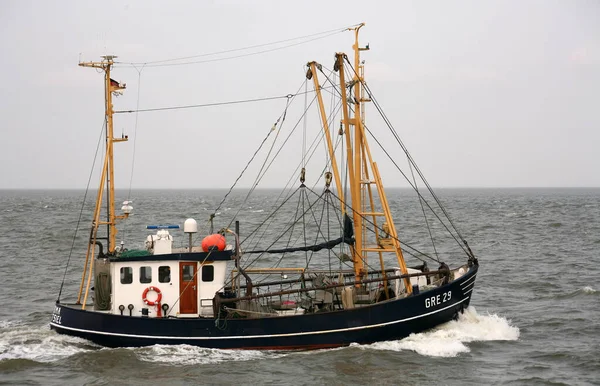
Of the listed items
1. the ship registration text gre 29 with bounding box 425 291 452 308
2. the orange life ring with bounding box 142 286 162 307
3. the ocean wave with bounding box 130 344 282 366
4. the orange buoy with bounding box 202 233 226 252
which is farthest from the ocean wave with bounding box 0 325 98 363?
the ship registration text gre 29 with bounding box 425 291 452 308

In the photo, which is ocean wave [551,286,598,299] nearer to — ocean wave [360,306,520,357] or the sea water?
the sea water

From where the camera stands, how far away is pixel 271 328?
2053cm

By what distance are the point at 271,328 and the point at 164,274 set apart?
3.45 metres

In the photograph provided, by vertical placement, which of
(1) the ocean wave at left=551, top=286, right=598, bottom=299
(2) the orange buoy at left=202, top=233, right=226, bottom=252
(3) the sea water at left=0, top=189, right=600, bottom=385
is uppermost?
(2) the orange buoy at left=202, top=233, right=226, bottom=252

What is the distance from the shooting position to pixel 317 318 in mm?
20406

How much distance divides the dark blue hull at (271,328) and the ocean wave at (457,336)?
359 mm

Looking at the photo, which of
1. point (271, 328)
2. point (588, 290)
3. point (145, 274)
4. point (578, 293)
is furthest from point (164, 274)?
point (588, 290)

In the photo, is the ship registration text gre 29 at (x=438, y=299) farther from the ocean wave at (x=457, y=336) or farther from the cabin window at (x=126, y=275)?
the cabin window at (x=126, y=275)

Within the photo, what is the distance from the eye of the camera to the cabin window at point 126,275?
2109 cm

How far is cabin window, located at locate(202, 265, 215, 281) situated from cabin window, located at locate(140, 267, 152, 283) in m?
1.54

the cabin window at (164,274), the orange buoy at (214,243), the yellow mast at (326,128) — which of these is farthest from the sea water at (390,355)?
the yellow mast at (326,128)

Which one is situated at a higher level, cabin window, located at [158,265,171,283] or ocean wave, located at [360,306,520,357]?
cabin window, located at [158,265,171,283]

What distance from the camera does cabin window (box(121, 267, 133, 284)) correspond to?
2109cm

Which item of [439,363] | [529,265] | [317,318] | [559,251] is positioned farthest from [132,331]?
[559,251]
